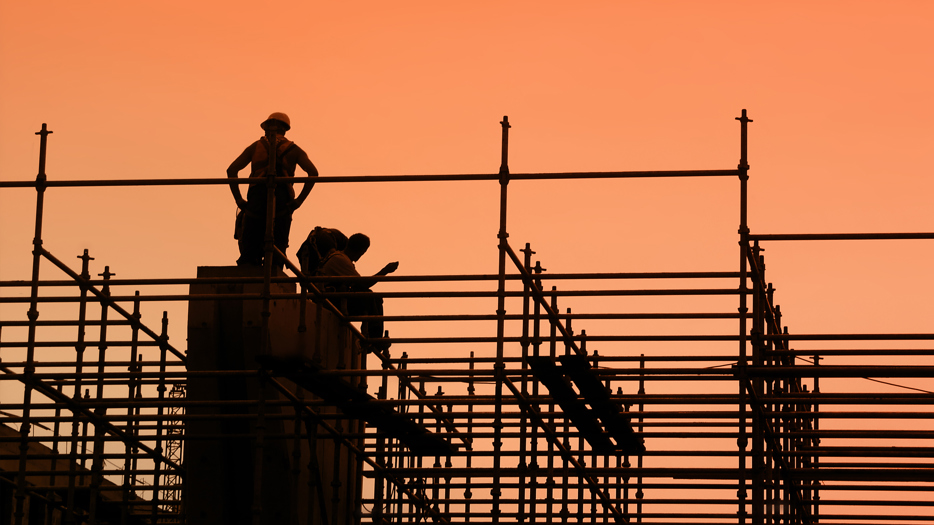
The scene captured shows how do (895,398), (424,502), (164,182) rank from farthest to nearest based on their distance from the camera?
(424,502) < (164,182) < (895,398)

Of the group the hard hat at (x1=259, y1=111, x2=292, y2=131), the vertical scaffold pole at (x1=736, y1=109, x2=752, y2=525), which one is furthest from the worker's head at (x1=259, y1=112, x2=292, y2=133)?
the vertical scaffold pole at (x1=736, y1=109, x2=752, y2=525)

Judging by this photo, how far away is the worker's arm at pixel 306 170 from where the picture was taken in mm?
14008

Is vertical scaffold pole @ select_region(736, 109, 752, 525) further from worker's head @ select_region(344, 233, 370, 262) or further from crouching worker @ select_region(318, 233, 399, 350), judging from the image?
worker's head @ select_region(344, 233, 370, 262)

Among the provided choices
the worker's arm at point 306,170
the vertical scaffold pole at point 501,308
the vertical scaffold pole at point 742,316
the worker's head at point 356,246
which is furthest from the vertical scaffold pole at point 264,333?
the vertical scaffold pole at point 742,316

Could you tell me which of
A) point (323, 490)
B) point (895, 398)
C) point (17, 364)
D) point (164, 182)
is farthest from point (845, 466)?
point (17, 364)

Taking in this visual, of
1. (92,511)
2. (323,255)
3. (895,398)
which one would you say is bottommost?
(92,511)

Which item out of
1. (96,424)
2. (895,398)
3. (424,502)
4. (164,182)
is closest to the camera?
(895,398)

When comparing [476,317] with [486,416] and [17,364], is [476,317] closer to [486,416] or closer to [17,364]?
Result: [486,416]

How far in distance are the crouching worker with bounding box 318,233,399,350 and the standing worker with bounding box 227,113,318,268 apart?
1.05 metres

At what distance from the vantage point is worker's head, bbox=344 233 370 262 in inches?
636

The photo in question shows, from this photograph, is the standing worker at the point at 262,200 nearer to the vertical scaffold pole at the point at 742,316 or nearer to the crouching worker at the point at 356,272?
the crouching worker at the point at 356,272

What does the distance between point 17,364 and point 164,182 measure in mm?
3737

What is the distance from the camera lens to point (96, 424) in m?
14.4

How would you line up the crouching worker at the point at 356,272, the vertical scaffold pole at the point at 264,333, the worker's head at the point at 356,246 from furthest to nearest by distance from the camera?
the worker's head at the point at 356,246
the crouching worker at the point at 356,272
the vertical scaffold pole at the point at 264,333
